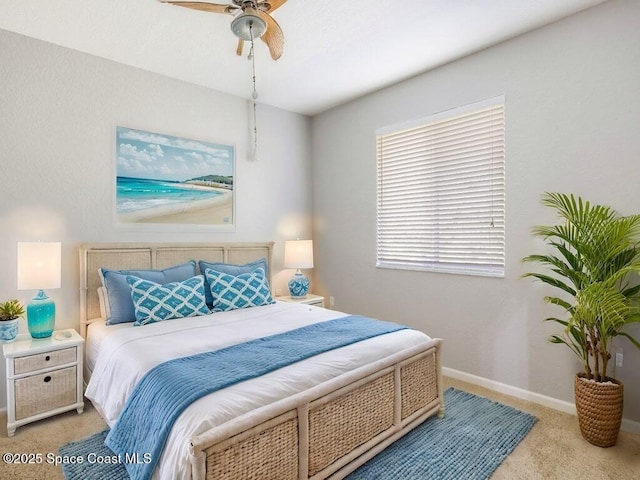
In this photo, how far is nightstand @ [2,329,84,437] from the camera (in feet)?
7.75

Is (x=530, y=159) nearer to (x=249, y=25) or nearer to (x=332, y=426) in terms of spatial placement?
(x=249, y=25)

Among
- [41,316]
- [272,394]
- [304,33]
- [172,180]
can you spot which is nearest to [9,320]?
[41,316]

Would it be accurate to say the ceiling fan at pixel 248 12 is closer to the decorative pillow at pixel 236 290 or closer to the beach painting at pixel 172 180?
the beach painting at pixel 172 180

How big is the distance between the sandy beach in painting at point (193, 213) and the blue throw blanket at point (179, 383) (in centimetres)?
180

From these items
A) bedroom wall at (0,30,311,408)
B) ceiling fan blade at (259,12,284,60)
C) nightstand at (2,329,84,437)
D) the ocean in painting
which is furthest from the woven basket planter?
the ocean in painting

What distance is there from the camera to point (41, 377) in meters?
2.47

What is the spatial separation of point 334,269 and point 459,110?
87.5 inches

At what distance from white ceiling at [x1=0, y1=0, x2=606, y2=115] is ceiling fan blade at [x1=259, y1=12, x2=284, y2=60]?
0.77ft

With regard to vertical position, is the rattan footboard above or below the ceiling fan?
below

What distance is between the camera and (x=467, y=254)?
3.22m

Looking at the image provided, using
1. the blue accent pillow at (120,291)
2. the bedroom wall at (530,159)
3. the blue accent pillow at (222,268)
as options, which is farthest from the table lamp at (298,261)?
the blue accent pillow at (120,291)

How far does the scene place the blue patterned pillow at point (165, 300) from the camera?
274 centimetres

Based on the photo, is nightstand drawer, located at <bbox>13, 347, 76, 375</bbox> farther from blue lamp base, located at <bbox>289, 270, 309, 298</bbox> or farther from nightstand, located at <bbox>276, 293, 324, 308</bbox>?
blue lamp base, located at <bbox>289, 270, 309, 298</bbox>

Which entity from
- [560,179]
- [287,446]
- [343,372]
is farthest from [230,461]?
[560,179]
